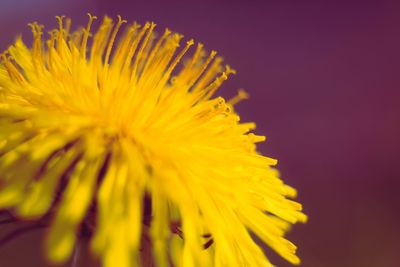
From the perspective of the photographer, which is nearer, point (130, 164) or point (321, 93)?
point (130, 164)

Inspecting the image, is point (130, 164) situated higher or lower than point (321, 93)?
lower

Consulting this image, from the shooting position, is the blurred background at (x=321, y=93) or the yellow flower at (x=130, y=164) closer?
the yellow flower at (x=130, y=164)

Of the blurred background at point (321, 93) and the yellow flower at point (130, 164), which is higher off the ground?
the blurred background at point (321, 93)

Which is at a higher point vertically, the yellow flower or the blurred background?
the blurred background

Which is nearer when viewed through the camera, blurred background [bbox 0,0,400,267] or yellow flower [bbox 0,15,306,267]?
A: yellow flower [bbox 0,15,306,267]

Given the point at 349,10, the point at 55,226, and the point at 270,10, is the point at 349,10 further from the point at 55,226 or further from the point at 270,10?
the point at 55,226
